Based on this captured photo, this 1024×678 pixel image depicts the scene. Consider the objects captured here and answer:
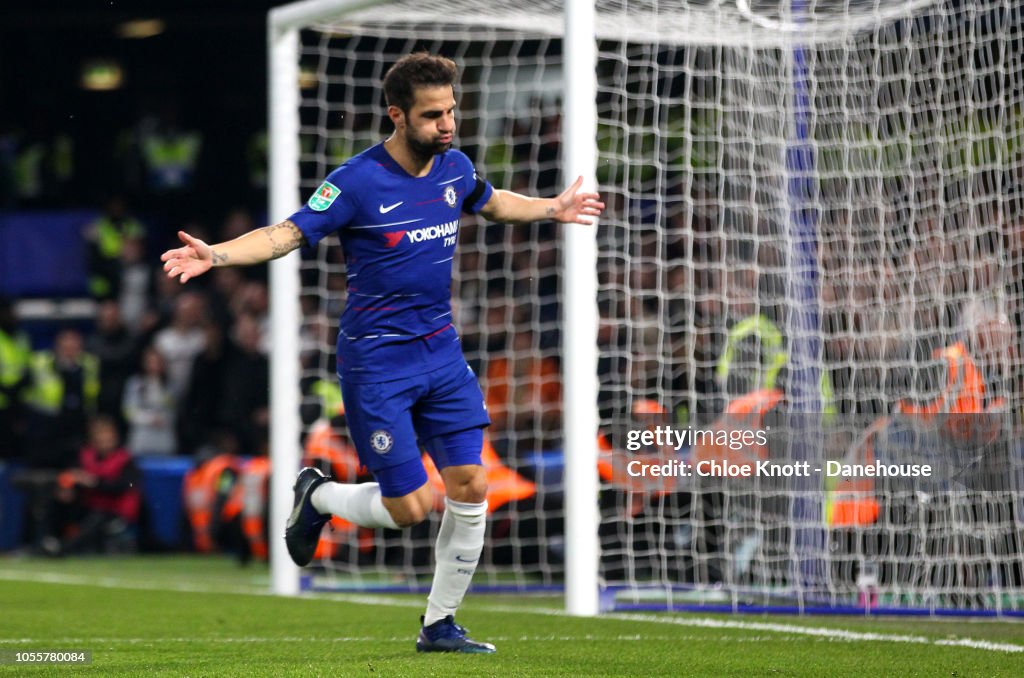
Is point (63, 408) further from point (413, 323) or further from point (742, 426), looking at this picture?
point (413, 323)

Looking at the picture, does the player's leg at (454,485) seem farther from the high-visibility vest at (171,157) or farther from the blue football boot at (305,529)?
the high-visibility vest at (171,157)

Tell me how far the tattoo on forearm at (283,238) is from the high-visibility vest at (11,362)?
10033 millimetres

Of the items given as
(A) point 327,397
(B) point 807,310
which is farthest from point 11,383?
(B) point 807,310

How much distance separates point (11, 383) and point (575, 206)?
9975 mm

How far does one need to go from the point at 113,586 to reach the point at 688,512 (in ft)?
11.7

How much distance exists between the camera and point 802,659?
19.3 ft

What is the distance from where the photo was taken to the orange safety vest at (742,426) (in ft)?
26.2

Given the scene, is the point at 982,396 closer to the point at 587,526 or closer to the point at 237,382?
the point at 587,526

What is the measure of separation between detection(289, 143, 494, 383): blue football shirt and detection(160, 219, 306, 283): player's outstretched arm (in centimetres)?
21

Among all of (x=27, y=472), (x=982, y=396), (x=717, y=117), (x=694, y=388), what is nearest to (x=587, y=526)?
(x=694, y=388)

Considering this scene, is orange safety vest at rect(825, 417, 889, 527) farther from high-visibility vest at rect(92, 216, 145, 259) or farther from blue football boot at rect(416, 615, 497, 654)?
high-visibility vest at rect(92, 216, 145, 259)

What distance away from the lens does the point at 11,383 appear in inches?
A: 592

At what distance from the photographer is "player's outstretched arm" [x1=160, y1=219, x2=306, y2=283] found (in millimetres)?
5250

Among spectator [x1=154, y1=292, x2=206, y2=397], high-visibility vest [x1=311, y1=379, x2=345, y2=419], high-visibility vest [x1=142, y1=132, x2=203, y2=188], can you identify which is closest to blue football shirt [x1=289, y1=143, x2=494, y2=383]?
high-visibility vest [x1=311, y1=379, x2=345, y2=419]
